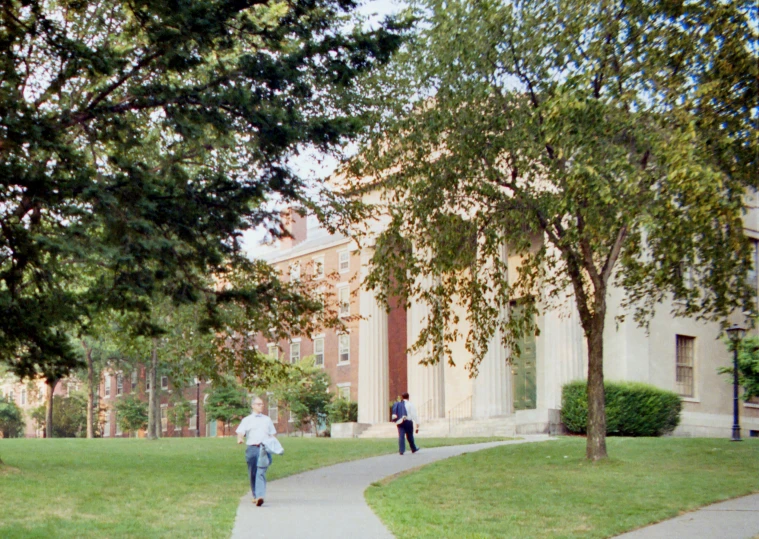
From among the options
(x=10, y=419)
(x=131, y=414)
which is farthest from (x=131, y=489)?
(x=10, y=419)

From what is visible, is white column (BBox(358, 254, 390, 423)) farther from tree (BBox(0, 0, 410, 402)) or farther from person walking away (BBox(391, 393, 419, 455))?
tree (BBox(0, 0, 410, 402))

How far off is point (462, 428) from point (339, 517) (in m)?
24.8

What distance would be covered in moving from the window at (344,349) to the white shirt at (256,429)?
41.1 m

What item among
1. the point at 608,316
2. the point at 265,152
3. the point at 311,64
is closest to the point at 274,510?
the point at 265,152

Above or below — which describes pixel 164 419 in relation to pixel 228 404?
below

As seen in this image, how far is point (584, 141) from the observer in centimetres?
1628

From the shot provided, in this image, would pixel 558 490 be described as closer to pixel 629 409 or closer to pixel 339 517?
pixel 339 517

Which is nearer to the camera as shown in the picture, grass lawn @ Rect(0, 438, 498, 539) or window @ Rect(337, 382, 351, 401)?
grass lawn @ Rect(0, 438, 498, 539)

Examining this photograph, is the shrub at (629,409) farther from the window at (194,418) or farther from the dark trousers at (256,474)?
the window at (194,418)

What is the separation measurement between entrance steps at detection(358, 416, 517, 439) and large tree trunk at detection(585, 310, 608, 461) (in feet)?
47.5

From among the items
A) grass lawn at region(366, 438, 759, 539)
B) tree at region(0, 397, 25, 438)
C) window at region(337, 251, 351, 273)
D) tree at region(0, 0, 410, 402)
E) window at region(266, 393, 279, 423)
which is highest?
window at region(337, 251, 351, 273)

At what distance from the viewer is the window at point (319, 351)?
59.1m

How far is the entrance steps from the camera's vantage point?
36.1 meters

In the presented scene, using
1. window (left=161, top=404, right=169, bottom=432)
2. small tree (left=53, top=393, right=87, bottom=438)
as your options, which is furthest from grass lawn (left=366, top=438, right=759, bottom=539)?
small tree (left=53, top=393, right=87, bottom=438)
